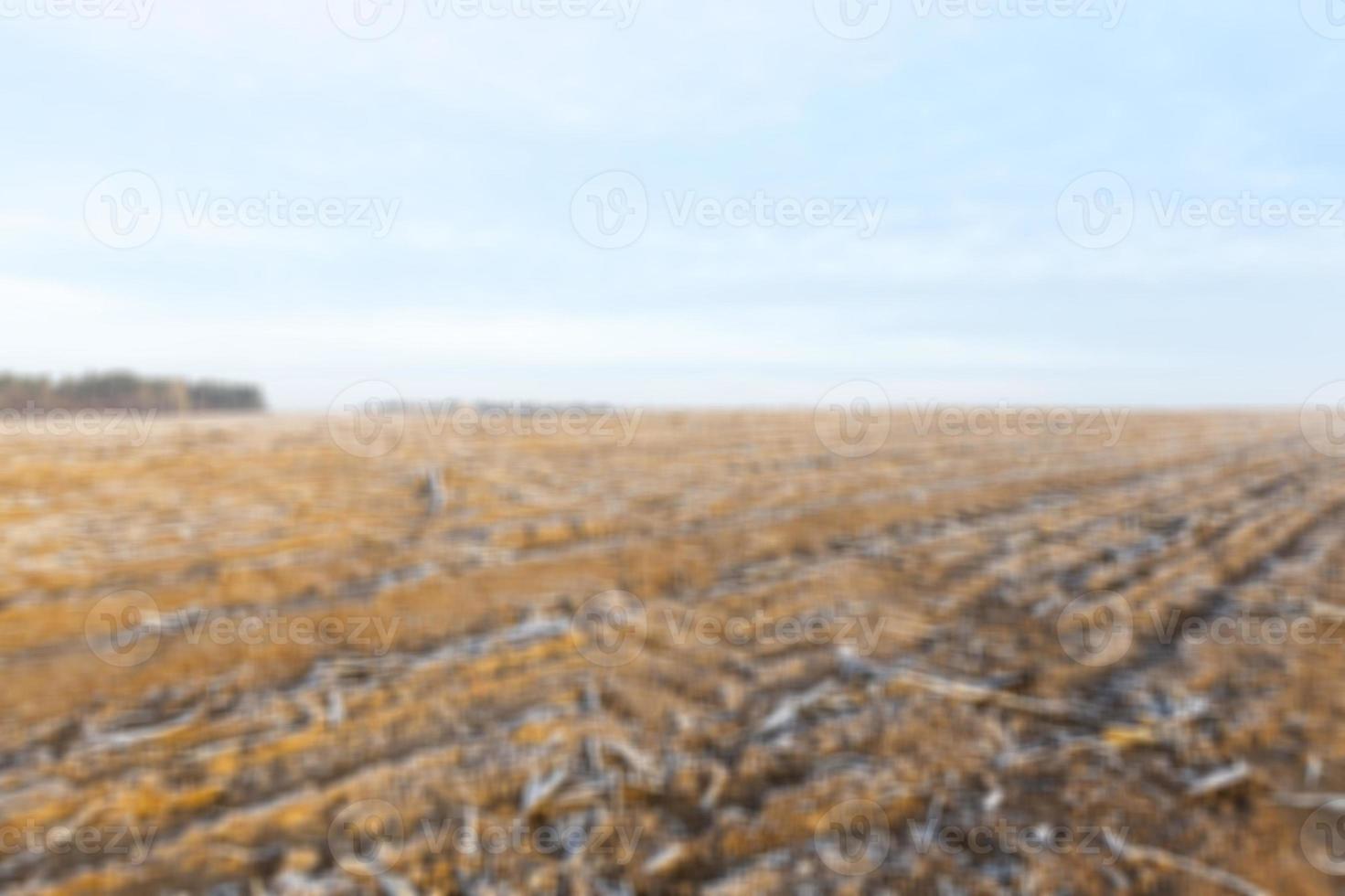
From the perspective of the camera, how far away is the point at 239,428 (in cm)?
987

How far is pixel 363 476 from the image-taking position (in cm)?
785

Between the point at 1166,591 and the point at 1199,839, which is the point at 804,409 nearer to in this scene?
the point at 1166,591

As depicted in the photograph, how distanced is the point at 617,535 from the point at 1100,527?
4.50 m

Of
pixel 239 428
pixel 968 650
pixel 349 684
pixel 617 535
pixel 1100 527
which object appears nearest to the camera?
pixel 349 684

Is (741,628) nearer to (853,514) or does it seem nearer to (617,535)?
(617,535)

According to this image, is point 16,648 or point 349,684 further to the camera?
point 16,648

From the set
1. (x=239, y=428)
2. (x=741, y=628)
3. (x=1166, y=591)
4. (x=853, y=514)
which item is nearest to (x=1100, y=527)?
(x=1166, y=591)

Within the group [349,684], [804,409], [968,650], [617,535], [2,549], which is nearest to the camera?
[349,684]

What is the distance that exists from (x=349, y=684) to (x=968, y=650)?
11.4ft

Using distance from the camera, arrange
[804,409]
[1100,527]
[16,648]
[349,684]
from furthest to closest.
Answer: [804,409]
[1100,527]
[16,648]
[349,684]

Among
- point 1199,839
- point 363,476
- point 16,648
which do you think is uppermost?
point 363,476

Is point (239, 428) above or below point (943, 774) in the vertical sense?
above

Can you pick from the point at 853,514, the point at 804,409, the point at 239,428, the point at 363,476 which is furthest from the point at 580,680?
the point at 804,409

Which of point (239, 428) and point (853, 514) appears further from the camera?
point (239, 428)
